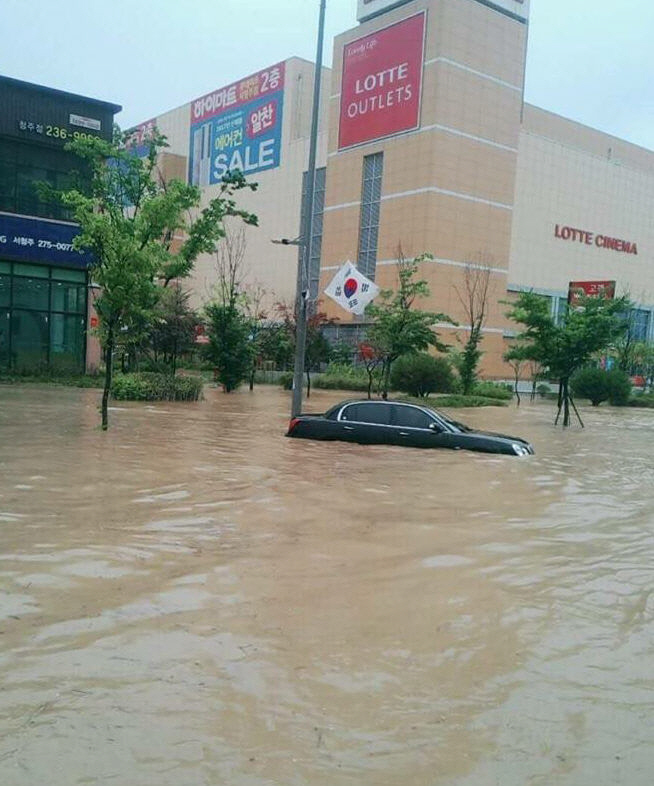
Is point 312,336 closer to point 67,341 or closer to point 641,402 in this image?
point 67,341

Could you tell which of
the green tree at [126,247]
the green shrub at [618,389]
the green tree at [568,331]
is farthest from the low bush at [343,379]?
the green tree at [126,247]

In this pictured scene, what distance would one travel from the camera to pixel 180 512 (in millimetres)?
8828

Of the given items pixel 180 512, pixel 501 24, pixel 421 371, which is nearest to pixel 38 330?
pixel 421 371

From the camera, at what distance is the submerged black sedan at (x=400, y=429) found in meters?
14.2

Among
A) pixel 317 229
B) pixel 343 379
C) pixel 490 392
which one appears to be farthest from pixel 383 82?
pixel 490 392

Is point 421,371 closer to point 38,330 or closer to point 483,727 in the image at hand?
point 38,330

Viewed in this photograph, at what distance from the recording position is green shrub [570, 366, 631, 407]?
38.5m

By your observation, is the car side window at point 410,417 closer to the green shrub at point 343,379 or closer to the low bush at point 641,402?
the green shrub at point 343,379

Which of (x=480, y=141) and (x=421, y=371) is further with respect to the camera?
(x=480, y=141)

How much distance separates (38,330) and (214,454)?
2138cm

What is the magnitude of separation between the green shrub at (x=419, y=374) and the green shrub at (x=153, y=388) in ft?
A: 31.9

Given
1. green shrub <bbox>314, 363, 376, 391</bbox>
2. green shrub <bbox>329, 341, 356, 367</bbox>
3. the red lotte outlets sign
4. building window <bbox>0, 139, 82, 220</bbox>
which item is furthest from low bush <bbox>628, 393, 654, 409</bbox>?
building window <bbox>0, 139, 82, 220</bbox>

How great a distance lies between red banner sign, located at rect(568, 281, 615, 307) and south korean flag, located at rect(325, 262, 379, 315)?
8.96 m

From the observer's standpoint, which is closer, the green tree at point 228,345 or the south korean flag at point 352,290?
the south korean flag at point 352,290
